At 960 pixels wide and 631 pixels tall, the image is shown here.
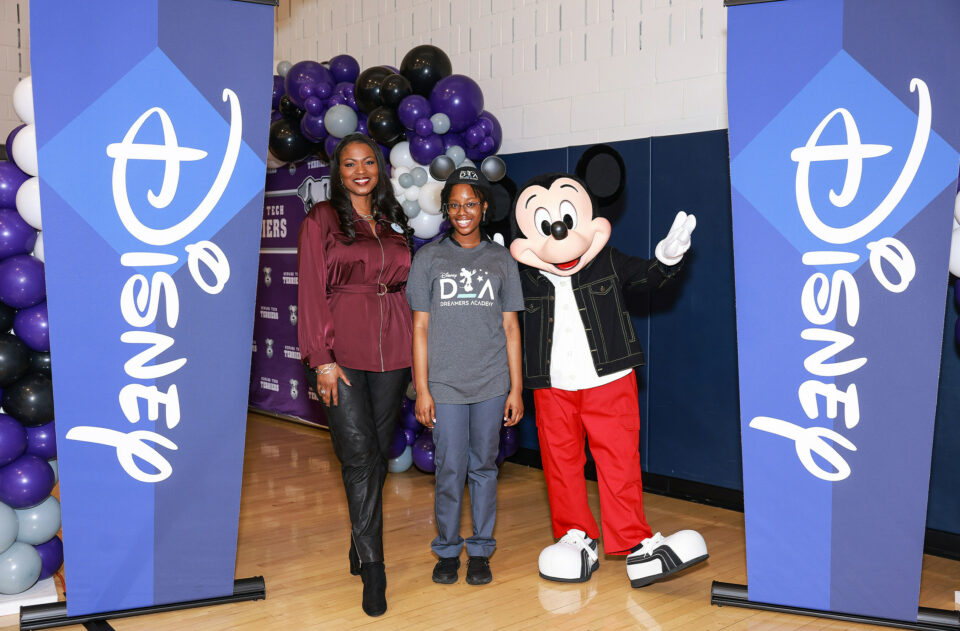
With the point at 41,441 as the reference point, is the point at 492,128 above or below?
above

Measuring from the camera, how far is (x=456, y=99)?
4371 millimetres

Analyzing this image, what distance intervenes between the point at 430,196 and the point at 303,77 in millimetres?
1117

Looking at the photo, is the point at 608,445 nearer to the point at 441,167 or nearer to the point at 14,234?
the point at 441,167

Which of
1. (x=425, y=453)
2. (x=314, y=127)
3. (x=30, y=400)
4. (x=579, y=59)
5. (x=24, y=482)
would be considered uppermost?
(x=579, y=59)

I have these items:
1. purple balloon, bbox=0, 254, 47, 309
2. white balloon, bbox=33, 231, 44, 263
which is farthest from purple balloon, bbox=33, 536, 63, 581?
white balloon, bbox=33, 231, 44, 263

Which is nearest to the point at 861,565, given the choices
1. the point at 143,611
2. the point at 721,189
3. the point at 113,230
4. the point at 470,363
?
the point at 470,363

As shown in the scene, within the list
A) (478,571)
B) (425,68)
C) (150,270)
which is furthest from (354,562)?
(425,68)

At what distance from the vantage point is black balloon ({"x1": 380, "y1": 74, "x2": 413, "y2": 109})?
173 inches

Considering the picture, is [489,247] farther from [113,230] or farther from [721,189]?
[721,189]

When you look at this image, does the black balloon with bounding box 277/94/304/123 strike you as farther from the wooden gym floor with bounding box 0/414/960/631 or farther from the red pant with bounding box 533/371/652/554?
the red pant with bounding box 533/371/652/554

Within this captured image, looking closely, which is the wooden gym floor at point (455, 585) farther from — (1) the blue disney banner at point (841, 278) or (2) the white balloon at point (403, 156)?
(2) the white balloon at point (403, 156)

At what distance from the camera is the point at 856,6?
2629 millimetres

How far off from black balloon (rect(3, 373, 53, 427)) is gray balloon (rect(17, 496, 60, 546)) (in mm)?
306

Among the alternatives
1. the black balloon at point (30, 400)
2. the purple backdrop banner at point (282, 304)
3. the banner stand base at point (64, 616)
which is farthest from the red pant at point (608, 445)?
the purple backdrop banner at point (282, 304)
